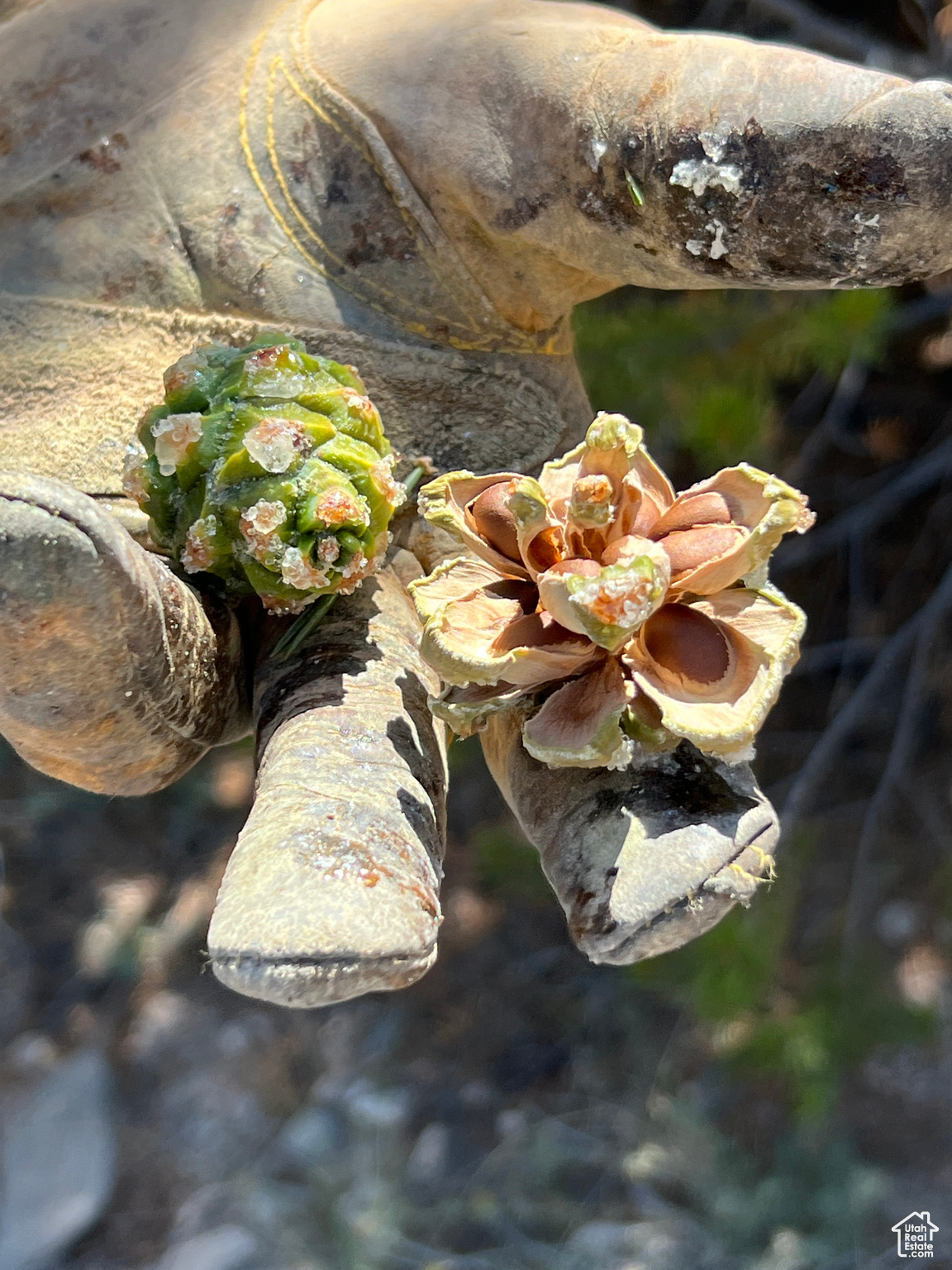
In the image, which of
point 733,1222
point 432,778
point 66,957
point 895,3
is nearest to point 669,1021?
point 733,1222

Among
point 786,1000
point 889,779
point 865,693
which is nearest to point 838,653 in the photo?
point 865,693

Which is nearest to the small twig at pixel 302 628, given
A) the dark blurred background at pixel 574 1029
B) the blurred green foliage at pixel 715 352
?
the blurred green foliage at pixel 715 352

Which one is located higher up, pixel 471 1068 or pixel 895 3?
pixel 895 3

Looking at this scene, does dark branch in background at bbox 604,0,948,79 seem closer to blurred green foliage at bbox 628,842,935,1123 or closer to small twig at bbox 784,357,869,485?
small twig at bbox 784,357,869,485

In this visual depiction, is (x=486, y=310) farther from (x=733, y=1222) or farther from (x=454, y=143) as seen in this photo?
(x=733, y=1222)

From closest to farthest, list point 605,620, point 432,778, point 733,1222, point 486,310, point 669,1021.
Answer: point 605,620 → point 432,778 → point 486,310 → point 733,1222 → point 669,1021

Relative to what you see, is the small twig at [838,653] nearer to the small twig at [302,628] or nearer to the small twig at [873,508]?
the small twig at [873,508]
